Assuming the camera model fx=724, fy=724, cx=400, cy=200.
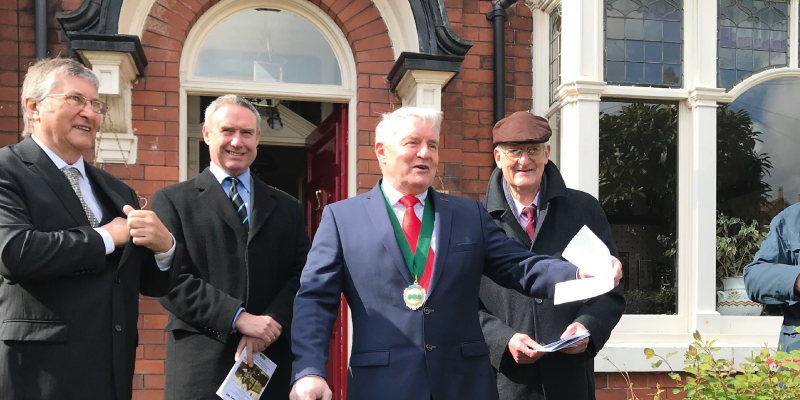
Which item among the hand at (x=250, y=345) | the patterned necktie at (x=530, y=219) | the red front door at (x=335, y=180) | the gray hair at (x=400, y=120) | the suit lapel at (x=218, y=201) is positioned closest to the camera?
the gray hair at (x=400, y=120)

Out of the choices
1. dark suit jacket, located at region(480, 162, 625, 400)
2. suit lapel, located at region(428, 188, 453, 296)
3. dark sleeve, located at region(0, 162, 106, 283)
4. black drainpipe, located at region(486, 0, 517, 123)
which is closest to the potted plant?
black drainpipe, located at region(486, 0, 517, 123)

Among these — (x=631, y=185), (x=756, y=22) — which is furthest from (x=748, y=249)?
(x=756, y=22)

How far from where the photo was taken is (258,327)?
2.98 meters

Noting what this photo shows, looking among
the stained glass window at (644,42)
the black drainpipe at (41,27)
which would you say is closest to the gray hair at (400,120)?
the stained glass window at (644,42)

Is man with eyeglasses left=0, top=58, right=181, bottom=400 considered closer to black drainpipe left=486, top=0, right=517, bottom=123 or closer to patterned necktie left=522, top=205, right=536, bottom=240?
patterned necktie left=522, top=205, right=536, bottom=240

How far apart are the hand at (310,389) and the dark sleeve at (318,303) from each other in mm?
20

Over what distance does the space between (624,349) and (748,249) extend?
47.5 inches

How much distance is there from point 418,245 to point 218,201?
1067 millimetres

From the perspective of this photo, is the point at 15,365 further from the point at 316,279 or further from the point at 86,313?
the point at 316,279

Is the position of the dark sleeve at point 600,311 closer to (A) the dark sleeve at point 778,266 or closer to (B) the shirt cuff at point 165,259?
(A) the dark sleeve at point 778,266

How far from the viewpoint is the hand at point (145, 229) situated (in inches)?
102

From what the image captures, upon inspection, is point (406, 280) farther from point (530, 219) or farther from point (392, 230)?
point (530, 219)

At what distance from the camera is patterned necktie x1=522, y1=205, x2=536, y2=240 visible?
334 centimetres

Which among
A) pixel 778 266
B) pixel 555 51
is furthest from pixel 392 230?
pixel 555 51
